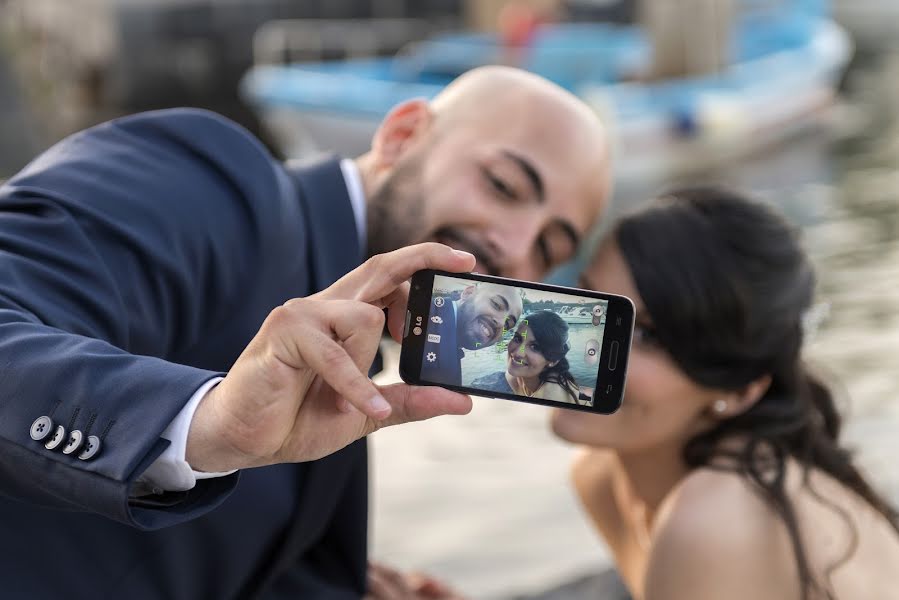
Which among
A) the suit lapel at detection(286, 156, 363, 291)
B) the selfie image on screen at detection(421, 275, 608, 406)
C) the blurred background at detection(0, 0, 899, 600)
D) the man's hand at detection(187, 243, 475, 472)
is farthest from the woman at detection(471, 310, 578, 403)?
the blurred background at detection(0, 0, 899, 600)

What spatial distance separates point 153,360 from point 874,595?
1598mm

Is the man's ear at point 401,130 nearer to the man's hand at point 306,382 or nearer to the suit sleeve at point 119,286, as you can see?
the suit sleeve at point 119,286

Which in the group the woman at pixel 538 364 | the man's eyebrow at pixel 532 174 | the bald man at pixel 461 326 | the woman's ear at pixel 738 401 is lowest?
the woman's ear at pixel 738 401

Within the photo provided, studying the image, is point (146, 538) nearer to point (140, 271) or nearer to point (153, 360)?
point (140, 271)

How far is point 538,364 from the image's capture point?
1.50 metres

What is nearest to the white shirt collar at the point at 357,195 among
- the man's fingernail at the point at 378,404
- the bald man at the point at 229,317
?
the bald man at the point at 229,317

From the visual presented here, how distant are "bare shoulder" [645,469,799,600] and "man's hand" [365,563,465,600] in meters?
Result: 0.51

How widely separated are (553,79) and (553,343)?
9.50 metres

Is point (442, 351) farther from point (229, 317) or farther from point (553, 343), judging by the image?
point (229, 317)

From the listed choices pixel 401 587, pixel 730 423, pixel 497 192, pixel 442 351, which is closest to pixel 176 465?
pixel 442 351

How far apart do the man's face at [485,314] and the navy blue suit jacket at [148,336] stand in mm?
359

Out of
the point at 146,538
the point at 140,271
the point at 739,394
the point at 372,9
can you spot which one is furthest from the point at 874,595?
the point at 372,9

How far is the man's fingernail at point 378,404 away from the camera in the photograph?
124cm

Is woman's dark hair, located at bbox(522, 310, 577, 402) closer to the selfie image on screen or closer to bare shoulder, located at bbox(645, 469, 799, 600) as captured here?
the selfie image on screen
